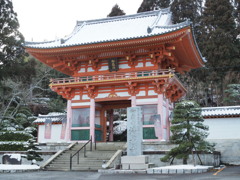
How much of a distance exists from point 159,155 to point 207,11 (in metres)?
27.3

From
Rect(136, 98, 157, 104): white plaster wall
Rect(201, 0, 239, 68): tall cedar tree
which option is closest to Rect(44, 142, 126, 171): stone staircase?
Rect(136, 98, 157, 104): white plaster wall

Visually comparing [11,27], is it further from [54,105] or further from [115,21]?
[115,21]

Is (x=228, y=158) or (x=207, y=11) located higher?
(x=207, y=11)

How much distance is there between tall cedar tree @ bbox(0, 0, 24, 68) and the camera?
36.7 m

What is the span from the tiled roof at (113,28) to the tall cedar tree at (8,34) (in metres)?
12.8

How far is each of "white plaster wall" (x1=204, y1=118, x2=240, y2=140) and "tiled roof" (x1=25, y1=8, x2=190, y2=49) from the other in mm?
8221

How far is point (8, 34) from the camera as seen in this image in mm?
37375

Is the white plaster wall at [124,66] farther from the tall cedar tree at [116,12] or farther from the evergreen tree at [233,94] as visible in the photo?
the tall cedar tree at [116,12]

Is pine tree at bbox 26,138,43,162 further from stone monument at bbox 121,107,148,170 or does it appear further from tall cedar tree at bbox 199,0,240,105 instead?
tall cedar tree at bbox 199,0,240,105

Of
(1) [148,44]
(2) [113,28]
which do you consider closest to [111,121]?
(2) [113,28]

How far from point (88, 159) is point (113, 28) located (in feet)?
43.0

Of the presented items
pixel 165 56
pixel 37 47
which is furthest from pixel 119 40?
pixel 37 47

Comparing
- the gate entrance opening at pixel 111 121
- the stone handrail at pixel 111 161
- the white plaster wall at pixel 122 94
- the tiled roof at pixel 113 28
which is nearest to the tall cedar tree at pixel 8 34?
the tiled roof at pixel 113 28

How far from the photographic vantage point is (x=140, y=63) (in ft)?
73.1
